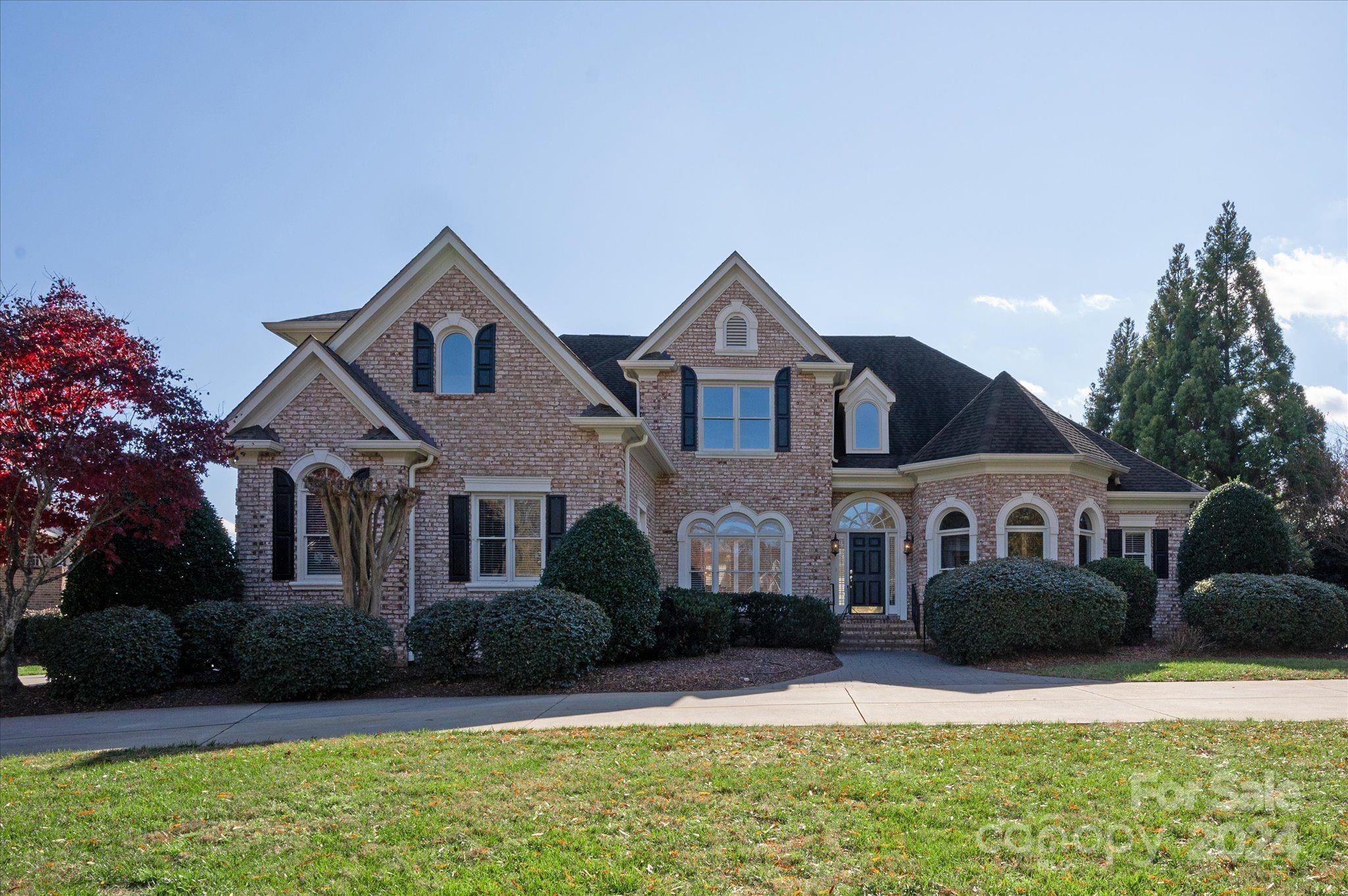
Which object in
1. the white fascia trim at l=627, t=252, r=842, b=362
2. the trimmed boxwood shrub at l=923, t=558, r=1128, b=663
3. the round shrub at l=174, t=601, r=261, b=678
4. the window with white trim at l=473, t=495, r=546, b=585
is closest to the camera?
the round shrub at l=174, t=601, r=261, b=678

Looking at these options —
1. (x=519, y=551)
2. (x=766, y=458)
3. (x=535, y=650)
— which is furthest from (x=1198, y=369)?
(x=535, y=650)

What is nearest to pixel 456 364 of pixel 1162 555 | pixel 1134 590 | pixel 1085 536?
pixel 1134 590

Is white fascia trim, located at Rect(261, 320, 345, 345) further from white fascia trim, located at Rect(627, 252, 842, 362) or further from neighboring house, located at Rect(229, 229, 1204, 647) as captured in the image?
white fascia trim, located at Rect(627, 252, 842, 362)

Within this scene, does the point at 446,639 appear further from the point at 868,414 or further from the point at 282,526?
the point at 868,414

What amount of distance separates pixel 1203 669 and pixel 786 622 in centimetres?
696

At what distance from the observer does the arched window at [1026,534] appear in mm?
19703

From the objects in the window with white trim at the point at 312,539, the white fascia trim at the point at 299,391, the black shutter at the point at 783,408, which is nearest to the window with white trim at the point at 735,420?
the black shutter at the point at 783,408

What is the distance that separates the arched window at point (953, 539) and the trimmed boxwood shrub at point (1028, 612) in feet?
12.6

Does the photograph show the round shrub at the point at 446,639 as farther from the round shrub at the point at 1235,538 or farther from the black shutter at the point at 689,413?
the round shrub at the point at 1235,538

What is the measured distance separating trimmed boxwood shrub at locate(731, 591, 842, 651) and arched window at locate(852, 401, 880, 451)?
5.16m

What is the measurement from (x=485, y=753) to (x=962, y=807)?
390cm

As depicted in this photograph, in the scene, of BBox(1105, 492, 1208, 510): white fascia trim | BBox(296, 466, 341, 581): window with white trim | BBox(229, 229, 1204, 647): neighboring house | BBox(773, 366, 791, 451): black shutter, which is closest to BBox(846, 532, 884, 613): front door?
BBox(229, 229, 1204, 647): neighboring house

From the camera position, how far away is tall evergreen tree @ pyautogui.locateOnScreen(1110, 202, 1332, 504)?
30.6m

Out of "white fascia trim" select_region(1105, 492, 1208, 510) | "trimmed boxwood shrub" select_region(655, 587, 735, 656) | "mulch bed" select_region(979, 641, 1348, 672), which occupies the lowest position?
"mulch bed" select_region(979, 641, 1348, 672)
